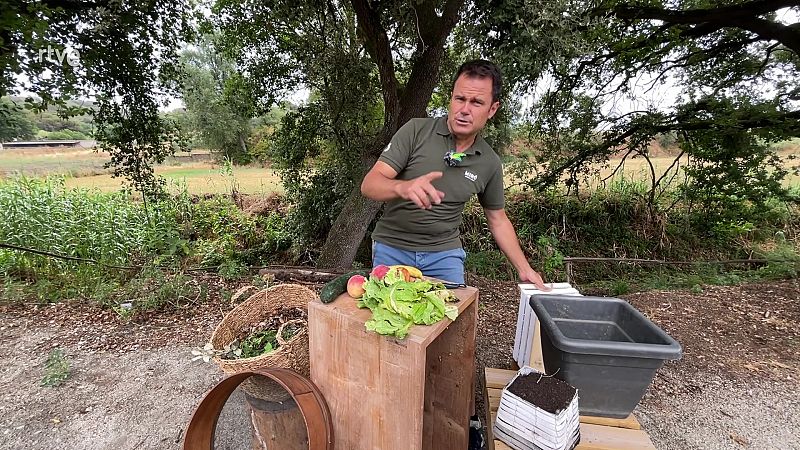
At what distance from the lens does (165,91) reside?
475 centimetres

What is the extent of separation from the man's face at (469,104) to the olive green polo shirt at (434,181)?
0.38 ft

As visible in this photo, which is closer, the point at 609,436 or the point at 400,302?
the point at 400,302

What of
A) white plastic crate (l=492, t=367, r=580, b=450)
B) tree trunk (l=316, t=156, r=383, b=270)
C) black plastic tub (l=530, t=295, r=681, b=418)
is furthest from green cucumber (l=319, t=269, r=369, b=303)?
tree trunk (l=316, t=156, r=383, b=270)

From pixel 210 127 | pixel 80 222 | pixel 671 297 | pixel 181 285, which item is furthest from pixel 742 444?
pixel 210 127

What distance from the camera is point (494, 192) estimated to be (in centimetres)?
222

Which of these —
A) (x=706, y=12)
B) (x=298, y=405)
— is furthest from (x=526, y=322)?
(x=706, y=12)

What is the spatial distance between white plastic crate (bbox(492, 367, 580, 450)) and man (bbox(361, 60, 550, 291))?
78 cm

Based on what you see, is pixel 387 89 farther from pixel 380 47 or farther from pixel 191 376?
pixel 191 376

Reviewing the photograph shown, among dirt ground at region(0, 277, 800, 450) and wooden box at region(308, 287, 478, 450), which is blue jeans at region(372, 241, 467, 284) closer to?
wooden box at region(308, 287, 478, 450)

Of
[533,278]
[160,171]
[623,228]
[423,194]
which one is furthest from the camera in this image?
[160,171]

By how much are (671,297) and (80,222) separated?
770 cm

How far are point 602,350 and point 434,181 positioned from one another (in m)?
1.11

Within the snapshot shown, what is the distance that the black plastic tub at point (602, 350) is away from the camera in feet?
4.66

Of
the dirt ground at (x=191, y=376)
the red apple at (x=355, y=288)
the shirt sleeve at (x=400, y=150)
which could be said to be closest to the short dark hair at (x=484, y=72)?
the shirt sleeve at (x=400, y=150)
